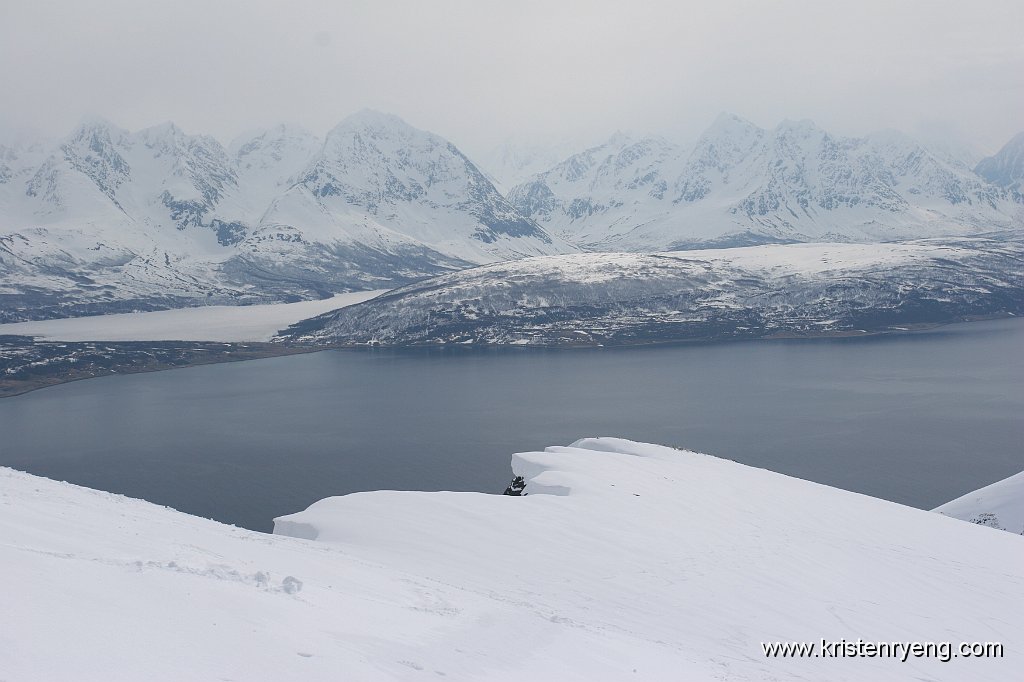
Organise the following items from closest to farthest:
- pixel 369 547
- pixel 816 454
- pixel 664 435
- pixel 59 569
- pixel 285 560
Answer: pixel 59 569 < pixel 285 560 < pixel 369 547 < pixel 816 454 < pixel 664 435

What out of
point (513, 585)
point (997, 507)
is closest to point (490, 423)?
point (997, 507)

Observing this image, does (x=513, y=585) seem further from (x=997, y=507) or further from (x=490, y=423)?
(x=490, y=423)

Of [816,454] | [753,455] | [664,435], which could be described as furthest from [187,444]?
[816,454]

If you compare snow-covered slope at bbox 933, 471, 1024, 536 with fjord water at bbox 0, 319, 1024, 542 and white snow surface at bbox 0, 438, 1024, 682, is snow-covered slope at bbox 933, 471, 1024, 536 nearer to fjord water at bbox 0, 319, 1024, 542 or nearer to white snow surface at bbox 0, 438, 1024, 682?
white snow surface at bbox 0, 438, 1024, 682

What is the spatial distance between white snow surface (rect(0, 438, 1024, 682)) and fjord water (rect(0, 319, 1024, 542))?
40003 mm

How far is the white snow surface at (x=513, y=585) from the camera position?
14.8 m

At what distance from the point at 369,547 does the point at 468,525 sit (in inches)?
166

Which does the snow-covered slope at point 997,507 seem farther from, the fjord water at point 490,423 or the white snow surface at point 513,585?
the fjord water at point 490,423

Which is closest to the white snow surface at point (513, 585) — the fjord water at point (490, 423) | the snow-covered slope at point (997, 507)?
the snow-covered slope at point (997, 507)

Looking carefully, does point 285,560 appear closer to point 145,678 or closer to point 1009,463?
point 145,678

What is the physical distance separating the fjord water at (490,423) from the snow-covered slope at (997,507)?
43.8 feet

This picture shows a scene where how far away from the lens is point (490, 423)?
11806cm

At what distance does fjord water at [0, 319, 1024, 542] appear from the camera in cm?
8481

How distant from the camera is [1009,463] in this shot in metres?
87.0
